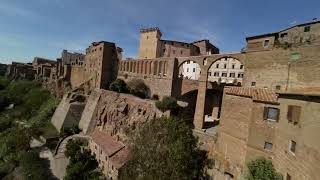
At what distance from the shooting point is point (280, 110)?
1603cm

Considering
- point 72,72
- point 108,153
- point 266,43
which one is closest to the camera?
point 266,43

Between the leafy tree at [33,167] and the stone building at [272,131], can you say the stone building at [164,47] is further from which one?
the stone building at [272,131]

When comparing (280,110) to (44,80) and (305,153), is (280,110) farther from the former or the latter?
(44,80)

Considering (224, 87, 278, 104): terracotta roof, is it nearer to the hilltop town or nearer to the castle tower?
the hilltop town

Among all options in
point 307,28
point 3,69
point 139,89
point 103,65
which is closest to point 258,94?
point 307,28

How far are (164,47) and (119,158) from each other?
38.6 metres

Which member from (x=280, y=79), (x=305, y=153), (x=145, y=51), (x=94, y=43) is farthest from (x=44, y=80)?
(x=305, y=153)

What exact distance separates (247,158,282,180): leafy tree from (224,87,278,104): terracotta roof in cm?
427

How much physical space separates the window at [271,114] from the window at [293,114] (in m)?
1.67

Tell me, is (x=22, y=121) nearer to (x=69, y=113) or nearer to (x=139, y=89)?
(x=69, y=113)

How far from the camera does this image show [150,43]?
59.3 m

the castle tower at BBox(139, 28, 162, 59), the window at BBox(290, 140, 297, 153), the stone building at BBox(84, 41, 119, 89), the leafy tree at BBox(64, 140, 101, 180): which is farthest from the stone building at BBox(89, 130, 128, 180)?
the castle tower at BBox(139, 28, 162, 59)

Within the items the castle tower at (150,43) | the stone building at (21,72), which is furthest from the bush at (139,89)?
the stone building at (21,72)

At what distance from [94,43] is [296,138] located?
150ft
